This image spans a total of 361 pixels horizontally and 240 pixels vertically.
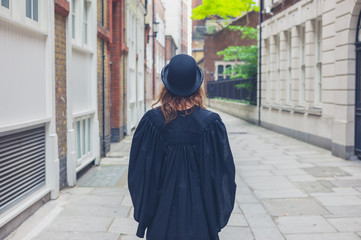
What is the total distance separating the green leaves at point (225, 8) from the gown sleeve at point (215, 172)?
22.4 m

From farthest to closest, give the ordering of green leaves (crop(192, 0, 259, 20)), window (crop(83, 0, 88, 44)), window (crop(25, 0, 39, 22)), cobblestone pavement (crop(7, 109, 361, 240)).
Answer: green leaves (crop(192, 0, 259, 20)) → window (crop(83, 0, 88, 44)) → window (crop(25, 0, 39, 22)) → cobblestone pavement (crop(7, 109, 361, 240))

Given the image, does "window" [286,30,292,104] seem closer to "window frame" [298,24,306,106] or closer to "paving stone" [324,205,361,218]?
"window frame" [298,24,306,106]

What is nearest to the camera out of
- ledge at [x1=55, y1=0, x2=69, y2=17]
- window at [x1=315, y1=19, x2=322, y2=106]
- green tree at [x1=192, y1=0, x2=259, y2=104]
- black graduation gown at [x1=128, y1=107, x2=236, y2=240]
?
black graduation gown at [x1=128, y1=107, x2=236, y2=240]

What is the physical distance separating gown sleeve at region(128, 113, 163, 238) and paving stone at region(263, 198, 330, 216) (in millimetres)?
3079

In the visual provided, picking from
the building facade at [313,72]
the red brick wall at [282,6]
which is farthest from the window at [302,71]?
the red brick wall at [282,6]

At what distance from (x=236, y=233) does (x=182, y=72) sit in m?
2.56

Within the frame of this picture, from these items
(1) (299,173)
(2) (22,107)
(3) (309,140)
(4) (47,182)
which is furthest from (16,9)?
(3) (309,140)

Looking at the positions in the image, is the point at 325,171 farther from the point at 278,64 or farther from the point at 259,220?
the point at 278,64

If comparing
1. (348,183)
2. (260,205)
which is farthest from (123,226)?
(348,183)

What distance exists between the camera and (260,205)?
5938 mm

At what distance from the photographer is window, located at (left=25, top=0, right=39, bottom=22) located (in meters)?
5.37

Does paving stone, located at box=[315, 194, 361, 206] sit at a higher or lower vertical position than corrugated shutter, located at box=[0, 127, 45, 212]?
lower

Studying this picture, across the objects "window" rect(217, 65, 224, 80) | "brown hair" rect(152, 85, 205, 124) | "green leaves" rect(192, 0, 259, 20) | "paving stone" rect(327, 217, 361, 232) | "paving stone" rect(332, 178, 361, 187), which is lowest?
"paving stone" rect(327, 217, 361, 232)

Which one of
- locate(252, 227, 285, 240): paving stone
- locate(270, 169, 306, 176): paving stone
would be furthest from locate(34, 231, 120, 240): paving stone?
locate(270, 169, 306, 176): paving stone
